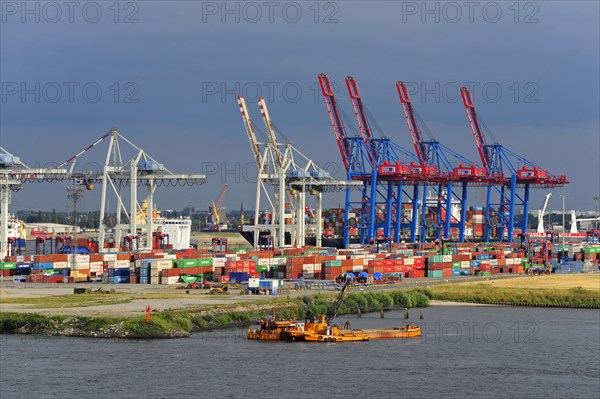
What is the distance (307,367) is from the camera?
52.3 m

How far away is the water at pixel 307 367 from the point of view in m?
47.1

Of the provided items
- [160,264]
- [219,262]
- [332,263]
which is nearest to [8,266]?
[160,264]

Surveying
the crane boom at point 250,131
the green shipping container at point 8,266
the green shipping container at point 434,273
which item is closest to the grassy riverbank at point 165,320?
the green shipping container at point 434,273

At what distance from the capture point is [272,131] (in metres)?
142

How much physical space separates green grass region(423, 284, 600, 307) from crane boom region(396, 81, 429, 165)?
241ft

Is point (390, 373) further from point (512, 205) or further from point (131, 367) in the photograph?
point (512, 205)

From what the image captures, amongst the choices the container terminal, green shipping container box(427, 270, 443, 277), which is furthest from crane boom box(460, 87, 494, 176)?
green shipping container box(427, 270, 443, 277)

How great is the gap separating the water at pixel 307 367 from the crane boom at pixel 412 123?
3822 inches

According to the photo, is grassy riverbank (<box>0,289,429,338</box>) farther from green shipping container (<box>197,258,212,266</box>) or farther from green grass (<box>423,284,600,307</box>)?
green shipping container (<box>197,258,212,266</box>)

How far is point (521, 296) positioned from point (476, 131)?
88.3 metres

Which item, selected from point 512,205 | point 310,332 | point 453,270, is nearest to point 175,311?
point 310,332

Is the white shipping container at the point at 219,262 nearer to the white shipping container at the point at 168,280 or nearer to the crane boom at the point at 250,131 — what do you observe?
the white shipping container at the point at 168,280

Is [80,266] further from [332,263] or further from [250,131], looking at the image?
[250,131]

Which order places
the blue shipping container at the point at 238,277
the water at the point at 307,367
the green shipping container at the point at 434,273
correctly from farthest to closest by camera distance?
the green shipping container at the point at 434,273 < the blue shipping container at the point at 238,277 < the water at the point at 307,367
